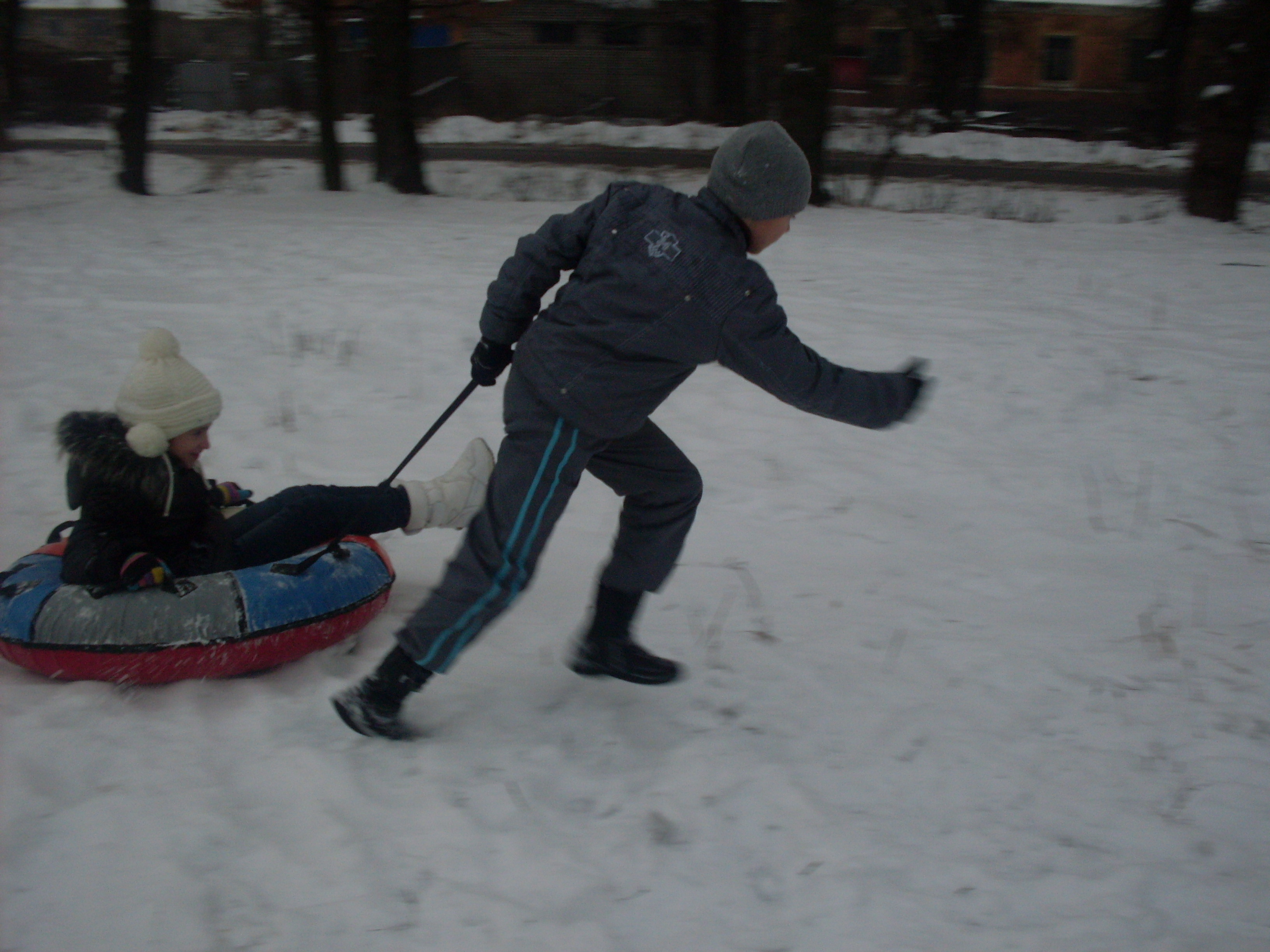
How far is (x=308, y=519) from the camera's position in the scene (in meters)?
3.61

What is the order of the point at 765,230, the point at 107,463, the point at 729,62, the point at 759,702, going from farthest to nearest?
1. the point at 729,62
2. the point at 759,702
3. the point at 107,463
4. the point at 765,230

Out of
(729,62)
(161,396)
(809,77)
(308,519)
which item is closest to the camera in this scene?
(161,396)

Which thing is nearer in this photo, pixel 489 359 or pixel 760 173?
pixel 760 173

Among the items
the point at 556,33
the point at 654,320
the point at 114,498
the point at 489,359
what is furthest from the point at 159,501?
the point at 556,33

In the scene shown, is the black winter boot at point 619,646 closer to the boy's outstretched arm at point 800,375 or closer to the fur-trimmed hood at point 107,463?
the boy's outstretched arm at point 800,375

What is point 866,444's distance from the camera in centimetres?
558

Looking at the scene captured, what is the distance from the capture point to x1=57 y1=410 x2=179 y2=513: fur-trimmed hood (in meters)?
3.09

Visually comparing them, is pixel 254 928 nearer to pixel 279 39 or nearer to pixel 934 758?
pixel 934 758

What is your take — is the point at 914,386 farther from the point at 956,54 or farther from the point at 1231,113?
the point at 956,54

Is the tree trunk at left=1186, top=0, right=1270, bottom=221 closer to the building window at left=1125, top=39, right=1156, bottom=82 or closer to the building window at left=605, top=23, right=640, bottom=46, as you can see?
the building window at left=605, top=23, right=640, bottom=46

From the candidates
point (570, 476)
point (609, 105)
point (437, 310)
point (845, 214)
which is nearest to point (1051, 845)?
point (570, 476)

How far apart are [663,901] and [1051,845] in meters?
0.99

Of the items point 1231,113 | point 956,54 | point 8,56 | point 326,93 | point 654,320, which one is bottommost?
point 654,320

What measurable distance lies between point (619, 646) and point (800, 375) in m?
1.12
